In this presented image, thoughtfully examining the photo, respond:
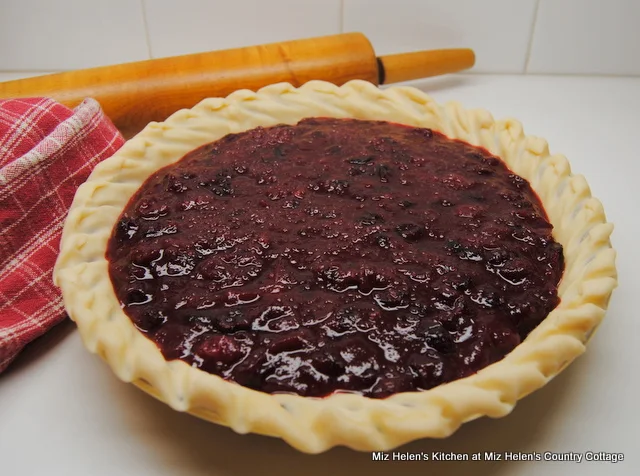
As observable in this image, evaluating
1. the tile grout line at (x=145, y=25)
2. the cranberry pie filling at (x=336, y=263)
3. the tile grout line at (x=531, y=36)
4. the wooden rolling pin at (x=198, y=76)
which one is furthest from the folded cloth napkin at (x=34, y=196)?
the tile grout line at (x=531, y=36)

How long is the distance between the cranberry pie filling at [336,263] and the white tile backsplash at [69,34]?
1.42 metres

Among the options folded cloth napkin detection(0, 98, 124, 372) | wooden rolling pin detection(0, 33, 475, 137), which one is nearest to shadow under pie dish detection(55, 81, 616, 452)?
folded cloth napkin detection(0, 98, 124, 372)

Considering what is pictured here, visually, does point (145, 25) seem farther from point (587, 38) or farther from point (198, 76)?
point (587, 38)

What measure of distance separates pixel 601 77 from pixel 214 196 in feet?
7.99

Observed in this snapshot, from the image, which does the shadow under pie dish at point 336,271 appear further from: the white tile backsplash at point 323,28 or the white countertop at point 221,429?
the white tile backsplash at point 323,28

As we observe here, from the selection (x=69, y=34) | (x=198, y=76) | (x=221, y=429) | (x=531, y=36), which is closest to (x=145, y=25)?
(x=69, y=34)

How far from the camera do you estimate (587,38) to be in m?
3.16

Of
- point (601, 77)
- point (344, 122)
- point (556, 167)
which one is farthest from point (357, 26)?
point (556, 167)

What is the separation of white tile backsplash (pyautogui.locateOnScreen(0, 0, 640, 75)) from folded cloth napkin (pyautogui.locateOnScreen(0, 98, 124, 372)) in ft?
4.37

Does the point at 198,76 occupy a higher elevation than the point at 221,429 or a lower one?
higher

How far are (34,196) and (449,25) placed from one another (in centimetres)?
224

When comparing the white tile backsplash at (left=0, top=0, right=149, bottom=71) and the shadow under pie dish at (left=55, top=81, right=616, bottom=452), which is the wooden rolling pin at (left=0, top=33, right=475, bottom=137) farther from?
the white tile backsplash at (left=0, top=0, right=149, bottom=71)

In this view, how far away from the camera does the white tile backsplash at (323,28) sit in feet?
10.0

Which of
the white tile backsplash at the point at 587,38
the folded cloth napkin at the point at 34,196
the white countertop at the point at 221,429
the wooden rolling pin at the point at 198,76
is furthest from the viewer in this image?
the white tile backsplash at the point at 587,38
